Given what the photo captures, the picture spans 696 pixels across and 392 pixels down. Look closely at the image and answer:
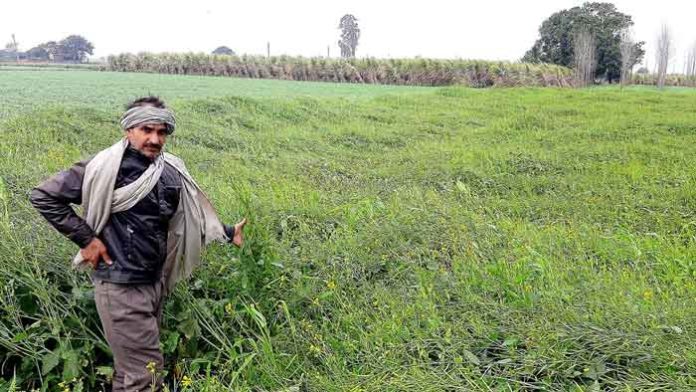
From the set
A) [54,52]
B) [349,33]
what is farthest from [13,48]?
[349,33]

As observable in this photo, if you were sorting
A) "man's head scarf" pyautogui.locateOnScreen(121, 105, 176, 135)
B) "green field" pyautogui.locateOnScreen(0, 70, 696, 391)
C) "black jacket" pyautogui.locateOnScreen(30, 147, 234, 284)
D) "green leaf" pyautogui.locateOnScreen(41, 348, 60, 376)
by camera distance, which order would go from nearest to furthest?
"green field" pyautogui.locateOnScreen(0, 70, 696, 391)
"black jacket" pyautogui.locateOnScreen(30, 147, 234, 284)
"man's head scarf" pyautogui.locateOnScreen(121, 105, 176, 135)
"green leaf" pyautogui.locateOnScreen(41, 348, 60, 376)

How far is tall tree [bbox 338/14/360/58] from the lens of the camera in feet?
238

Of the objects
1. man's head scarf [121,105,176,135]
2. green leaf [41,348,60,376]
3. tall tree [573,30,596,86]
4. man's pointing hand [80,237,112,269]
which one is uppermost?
tall tree [573,30,596,86]

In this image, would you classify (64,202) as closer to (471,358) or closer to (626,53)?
(471,358)

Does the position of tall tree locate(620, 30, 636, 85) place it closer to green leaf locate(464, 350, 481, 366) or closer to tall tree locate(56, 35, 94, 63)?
green leaf locate(464, 350, 481, 366)

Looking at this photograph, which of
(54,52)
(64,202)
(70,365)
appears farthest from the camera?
(54,52)

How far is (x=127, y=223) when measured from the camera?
2795 mm

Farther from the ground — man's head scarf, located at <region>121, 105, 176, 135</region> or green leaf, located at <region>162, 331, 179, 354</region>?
man's head scarf, located at <region>121, 105, 176, 135</region>

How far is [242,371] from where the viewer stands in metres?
2.92

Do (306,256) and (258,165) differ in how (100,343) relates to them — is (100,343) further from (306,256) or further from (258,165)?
(258,165)

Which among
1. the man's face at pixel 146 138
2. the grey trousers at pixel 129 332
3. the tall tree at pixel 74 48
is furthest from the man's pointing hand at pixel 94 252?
the tall tree at pixel 74 48

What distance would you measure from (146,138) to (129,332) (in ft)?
3.22

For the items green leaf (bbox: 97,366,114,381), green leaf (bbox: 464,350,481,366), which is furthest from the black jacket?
green leaf (bbox: 464,350,481,366)

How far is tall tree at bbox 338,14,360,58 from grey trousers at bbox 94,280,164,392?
71.6 meters
